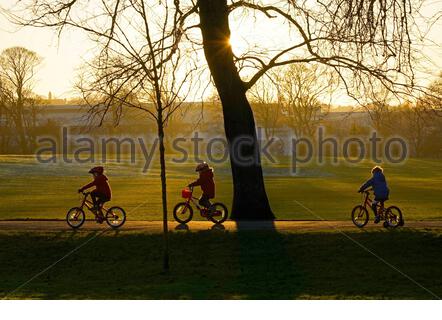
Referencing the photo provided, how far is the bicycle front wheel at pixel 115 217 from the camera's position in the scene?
71.7 ft

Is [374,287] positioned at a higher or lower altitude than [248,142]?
lower

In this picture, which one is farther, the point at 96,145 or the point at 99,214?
the point at 96,145

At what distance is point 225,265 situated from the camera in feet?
56.5

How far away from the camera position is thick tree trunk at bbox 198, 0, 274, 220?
24.1 metres

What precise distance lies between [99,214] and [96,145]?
95008 mm

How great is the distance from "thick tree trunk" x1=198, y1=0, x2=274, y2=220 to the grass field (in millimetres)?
7393

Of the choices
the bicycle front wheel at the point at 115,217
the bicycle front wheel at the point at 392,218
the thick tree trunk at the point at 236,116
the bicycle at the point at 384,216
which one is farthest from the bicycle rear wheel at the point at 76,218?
the bicycle front wheel at the point at 392,218

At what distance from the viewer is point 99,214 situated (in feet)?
72.6

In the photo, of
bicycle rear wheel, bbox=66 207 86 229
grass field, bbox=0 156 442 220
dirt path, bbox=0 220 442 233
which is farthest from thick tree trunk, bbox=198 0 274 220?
grass field, bbox=0 156 442 220

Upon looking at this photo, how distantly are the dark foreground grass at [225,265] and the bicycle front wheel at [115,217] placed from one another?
144 cm

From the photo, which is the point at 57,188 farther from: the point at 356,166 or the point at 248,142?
the point at 356,166

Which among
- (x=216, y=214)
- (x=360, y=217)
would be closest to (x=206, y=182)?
(x=216, y=214)

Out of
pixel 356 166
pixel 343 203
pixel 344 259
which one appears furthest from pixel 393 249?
pixel 356 166

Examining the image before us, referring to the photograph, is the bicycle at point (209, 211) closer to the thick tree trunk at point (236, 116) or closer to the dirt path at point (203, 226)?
the dirt path at point (203, 226)
